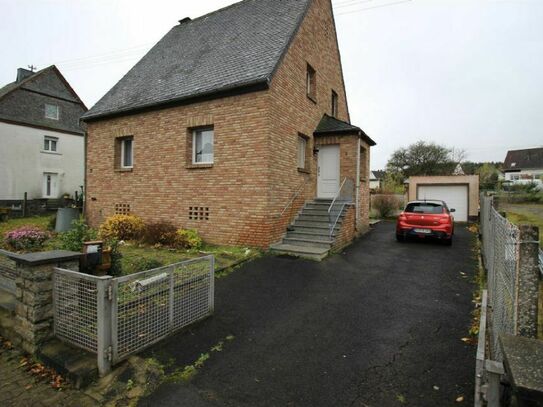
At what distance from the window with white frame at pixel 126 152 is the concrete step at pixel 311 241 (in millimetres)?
7555

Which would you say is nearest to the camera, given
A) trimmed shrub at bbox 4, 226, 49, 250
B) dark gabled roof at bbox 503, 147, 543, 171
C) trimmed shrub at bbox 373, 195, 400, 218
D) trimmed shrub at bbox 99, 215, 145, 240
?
trimmed shrub at bbox 4, 226, 49, 250

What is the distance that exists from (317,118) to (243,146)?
4.54 metres

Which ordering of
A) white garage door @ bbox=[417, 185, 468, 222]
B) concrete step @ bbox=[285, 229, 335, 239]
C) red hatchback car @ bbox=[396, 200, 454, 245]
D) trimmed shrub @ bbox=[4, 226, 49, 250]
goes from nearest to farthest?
trimmed shrub @ bbox=[4, 226, 49, 250] → concrete step @ bbox=[285, 229, 335, 239] → red hatchback car @ bbox=[396, 200, 454, 245] → white garage door @ bbox=[417, 185, 468, 222]

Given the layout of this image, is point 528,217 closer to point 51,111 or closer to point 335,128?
point 335,128

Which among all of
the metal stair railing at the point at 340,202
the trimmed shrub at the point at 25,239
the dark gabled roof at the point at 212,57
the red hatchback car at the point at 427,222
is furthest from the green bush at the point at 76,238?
the red hatchback car at the point at 427,222

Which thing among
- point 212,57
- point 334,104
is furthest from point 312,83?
point 212,57

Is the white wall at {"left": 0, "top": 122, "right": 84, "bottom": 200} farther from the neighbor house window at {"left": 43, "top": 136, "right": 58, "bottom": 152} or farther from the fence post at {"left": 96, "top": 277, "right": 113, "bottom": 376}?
the fence post at {"left": 96, "top": 277, "right": 113, "bottom": 376}

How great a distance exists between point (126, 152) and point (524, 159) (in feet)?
243

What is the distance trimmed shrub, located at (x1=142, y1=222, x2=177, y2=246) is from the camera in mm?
9750

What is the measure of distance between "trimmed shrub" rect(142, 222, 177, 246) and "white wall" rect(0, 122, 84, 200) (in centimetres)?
1726

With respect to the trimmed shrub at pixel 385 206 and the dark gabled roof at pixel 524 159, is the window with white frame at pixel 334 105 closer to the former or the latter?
the trimmed shrub at pixel 385 206

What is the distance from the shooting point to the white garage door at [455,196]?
19.3 meters

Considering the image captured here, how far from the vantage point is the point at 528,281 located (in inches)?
99.4

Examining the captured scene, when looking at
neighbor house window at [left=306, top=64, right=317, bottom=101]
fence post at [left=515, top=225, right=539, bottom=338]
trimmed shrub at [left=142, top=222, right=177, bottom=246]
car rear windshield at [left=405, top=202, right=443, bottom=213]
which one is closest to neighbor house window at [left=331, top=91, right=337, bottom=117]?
neighbor house window at [left=306, top=64, right=317, bottom=101]
